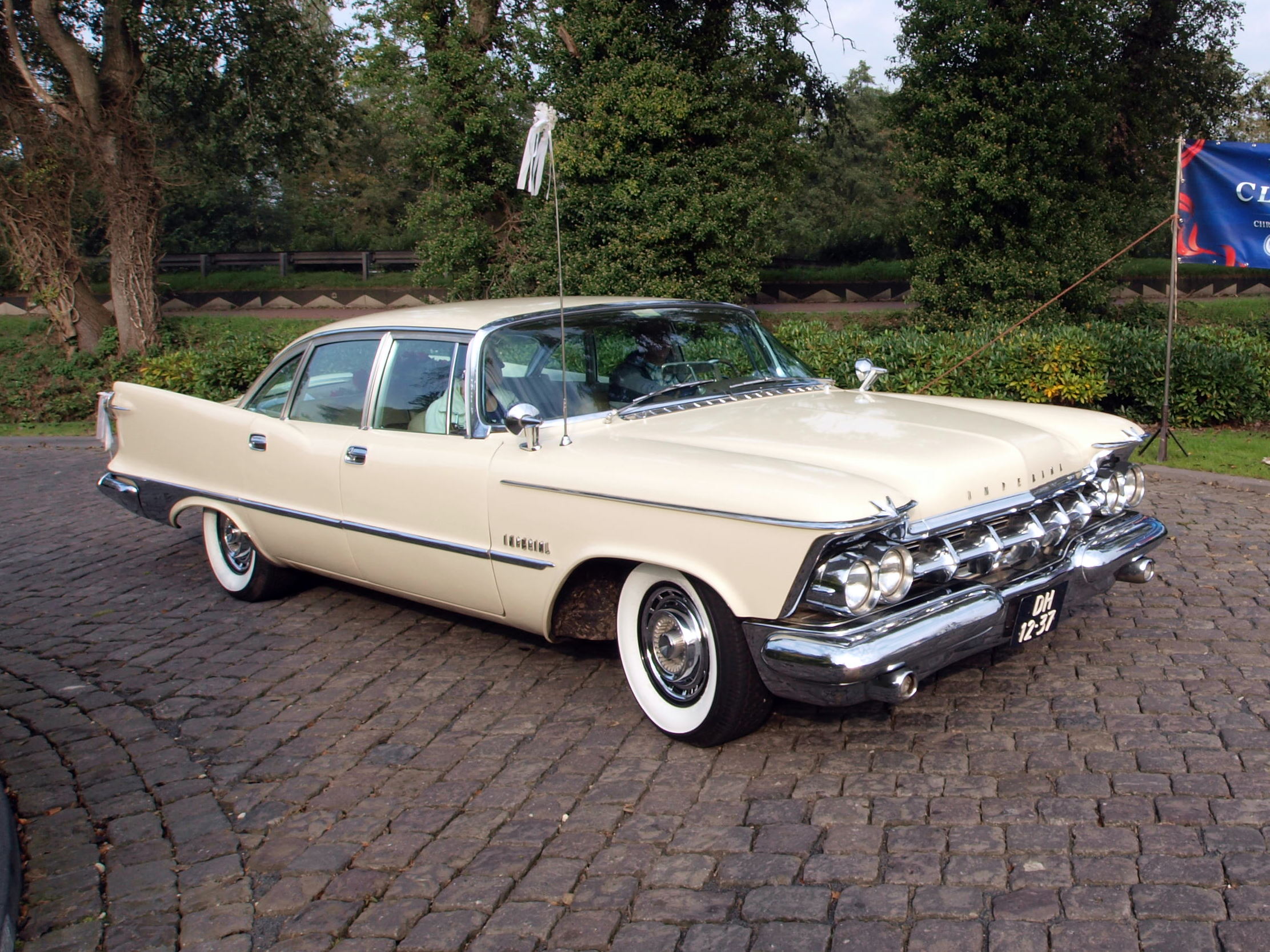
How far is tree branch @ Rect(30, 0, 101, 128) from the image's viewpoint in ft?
51.4

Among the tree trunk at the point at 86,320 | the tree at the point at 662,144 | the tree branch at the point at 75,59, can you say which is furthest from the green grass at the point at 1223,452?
the tree trunk at the point at 86,320

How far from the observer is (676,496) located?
3.83 metres

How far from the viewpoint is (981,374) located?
34.5ft

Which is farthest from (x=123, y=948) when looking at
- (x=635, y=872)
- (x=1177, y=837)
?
(x=1177, y=837)

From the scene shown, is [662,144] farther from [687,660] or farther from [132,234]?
[687,660]

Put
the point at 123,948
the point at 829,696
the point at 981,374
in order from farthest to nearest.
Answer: the point at 981,374, the point at 829,696, the point at 123,948

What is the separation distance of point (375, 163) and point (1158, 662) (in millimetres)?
37228

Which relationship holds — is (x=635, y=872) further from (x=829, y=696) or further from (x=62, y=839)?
(x=62, y=839)

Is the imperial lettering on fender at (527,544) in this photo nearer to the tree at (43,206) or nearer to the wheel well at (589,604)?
the wheel well at (589,604)

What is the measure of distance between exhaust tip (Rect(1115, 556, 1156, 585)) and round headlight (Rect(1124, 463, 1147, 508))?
0.28 metres

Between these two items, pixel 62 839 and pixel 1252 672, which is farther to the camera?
pixel 1252 672

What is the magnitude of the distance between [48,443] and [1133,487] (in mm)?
12067

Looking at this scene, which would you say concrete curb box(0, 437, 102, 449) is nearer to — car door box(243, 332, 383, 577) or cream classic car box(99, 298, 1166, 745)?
cream classic car box(99, 298, 1166, 745)

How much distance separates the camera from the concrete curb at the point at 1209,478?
26.2 feet
